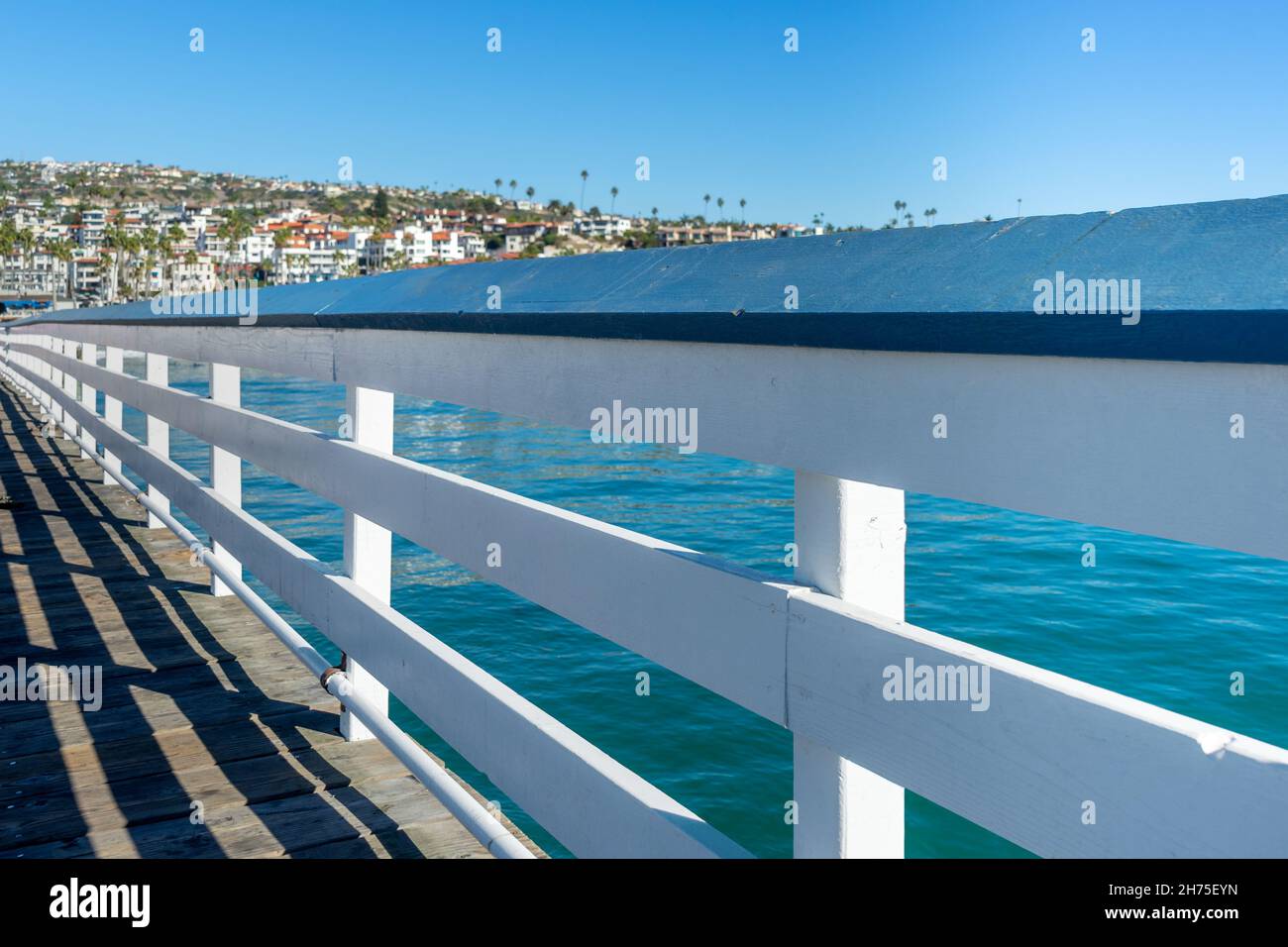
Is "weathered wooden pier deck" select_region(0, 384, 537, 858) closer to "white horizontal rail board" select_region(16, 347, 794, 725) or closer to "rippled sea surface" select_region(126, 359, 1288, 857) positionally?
"white horizontal rail board" select_region(16, 347, 794, 725)

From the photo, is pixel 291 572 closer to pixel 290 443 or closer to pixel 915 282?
pixel 290 443

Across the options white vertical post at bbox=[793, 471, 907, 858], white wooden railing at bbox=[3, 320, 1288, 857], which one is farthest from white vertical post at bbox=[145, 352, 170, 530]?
white vertical post at bbox=[793, 471, 907, 858]

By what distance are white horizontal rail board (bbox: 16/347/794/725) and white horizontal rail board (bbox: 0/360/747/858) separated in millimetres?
184

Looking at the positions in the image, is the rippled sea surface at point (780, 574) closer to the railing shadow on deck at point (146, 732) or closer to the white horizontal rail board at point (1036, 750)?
the white horizontal rail board at point (1036, 750)

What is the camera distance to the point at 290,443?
3.09 meters

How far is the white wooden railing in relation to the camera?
0.87 metres

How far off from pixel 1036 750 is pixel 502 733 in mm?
1150

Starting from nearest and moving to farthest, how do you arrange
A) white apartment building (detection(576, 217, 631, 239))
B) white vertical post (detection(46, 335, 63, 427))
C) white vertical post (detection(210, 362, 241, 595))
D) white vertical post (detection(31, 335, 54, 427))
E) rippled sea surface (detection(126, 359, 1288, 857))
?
white vertical post (detection(210, 362, 241, 595)) < rippled sea surface (detection(126, 359, 1288, 857)) < white vertical post (detection(46, 335, 63, 427)) < white vertical post (detection(31, 335, 54, 427)) < white apartment building (detection(576, 217, 631, 239))

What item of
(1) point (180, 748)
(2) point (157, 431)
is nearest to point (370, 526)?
(1) point (180, 748)

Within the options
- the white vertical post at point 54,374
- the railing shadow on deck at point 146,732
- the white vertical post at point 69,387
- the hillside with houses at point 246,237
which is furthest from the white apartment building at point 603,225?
the railing shadow on deck at point 146,732

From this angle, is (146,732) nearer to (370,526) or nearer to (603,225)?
(370,526)

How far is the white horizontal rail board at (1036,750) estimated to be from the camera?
2.79ft
